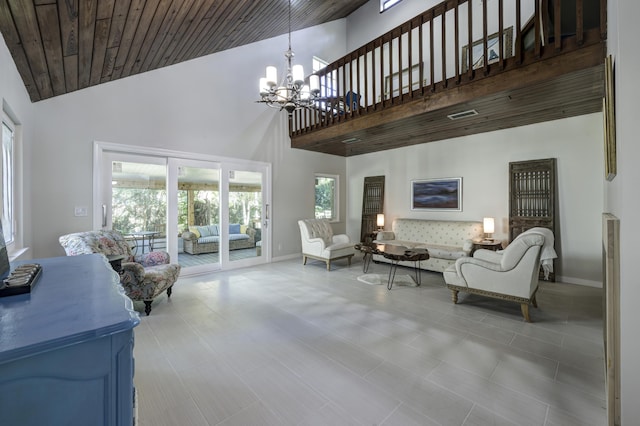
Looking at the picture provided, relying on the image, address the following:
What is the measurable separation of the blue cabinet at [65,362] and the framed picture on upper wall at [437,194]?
227 inches

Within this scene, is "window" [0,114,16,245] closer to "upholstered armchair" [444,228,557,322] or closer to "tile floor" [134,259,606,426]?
"tile floor" [134,259,606,426]

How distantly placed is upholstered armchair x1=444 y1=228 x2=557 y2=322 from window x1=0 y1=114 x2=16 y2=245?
15.6 ft

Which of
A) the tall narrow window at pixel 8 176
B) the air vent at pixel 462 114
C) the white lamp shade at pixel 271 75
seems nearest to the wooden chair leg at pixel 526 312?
the air vent at pixel 462 114

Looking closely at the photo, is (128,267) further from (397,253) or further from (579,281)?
(579,281)

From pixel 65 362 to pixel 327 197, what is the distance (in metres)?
6.53

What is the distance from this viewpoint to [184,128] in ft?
15.1

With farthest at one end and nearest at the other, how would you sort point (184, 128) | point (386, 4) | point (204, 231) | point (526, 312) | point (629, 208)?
point (386, 4)
point (204, 231)
point (184, 128)
point (526, 312)
point (629, 208)

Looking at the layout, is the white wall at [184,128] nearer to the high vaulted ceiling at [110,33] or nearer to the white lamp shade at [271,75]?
the high vaulted ceiling at [110,33]

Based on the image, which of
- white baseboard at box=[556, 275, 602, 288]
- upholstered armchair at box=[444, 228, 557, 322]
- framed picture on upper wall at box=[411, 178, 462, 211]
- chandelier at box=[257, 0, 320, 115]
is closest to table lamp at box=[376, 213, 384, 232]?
framed picture on upper wall at box=[411, 178, 462, 211]

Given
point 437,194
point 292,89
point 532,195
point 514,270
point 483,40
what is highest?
point 483,40

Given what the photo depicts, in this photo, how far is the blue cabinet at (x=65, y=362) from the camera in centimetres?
71

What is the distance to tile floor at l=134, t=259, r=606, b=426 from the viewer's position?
169 cm

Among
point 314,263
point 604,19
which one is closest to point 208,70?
point 314,263

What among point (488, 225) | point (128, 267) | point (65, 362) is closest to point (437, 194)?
point (488, 225)
